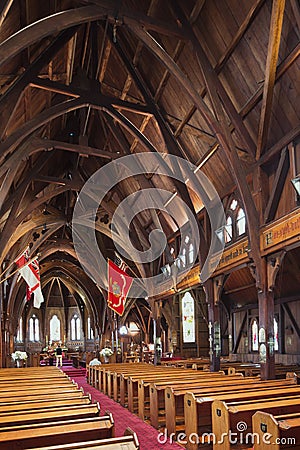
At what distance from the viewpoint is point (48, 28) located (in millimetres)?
9180

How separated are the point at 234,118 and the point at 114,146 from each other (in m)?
8.58

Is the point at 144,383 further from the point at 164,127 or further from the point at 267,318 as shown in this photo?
the point at 164,127

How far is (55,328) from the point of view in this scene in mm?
40438

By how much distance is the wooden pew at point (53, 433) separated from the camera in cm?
443

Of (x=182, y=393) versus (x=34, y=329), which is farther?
(x=34, y=329)

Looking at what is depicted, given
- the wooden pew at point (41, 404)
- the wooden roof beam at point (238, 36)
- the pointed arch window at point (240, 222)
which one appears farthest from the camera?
the pointed arch window at point (240, 222)

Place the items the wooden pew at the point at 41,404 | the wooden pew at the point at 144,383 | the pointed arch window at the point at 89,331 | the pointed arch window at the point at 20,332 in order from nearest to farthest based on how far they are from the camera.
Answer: the wooden pew at the point at 41,404
the wooden pew at the point at 144,383
the pointed arch window at the point at 20,332
the pointed arch window at the point at 89,331

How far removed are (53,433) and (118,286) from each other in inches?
559

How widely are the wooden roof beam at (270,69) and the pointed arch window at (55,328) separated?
33.6 metres

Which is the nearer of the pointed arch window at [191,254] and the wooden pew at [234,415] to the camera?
the wooden pew at [234,415]

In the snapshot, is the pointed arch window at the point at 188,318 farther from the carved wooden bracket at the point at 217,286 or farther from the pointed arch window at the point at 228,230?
the pointed arch window at the point at 228,230

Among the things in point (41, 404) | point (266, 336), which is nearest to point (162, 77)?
point (266, 336)

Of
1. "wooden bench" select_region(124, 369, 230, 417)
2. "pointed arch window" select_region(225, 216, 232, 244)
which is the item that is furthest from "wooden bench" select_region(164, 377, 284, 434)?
"pointed arch window" select_region(225, 216, 232, 244)

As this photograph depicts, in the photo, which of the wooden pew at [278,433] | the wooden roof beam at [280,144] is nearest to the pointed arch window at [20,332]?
the wooden roof beam at [280,144]
